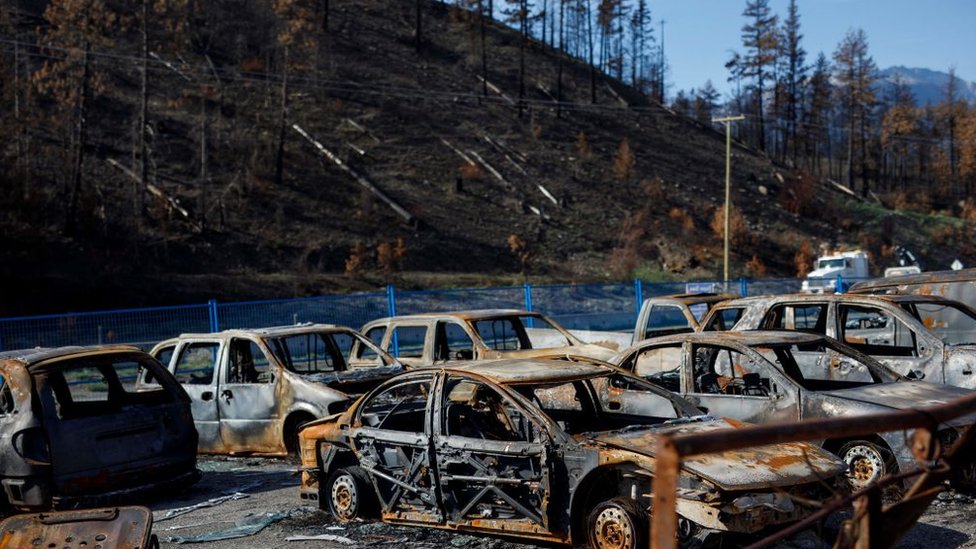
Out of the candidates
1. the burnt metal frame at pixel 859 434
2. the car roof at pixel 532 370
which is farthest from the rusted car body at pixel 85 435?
the burnt metal frame at pixel 859 434

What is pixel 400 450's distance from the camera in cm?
740

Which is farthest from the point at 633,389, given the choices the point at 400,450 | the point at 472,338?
the point at 472,338

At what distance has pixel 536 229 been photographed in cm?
4653

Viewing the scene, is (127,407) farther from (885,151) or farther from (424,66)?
(885,151)

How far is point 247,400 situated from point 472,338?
3408 millimetres

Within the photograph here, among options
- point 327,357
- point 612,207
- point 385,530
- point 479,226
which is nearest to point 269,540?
point 385,530

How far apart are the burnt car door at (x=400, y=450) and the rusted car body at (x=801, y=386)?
204cm

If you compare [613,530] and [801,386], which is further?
[801,386]

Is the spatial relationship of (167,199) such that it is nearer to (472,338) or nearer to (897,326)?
(472,338)

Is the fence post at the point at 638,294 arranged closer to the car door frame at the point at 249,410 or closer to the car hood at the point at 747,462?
the car door frame at the point at 249,410

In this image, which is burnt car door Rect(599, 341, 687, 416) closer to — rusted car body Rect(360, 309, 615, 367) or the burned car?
the burned car

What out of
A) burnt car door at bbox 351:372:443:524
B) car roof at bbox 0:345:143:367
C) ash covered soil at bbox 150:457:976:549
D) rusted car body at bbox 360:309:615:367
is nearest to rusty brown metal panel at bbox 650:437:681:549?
ash covered soil at bbox 150:457:976:549

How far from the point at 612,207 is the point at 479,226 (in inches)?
359

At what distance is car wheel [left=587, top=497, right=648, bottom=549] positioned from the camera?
588 centimetres
